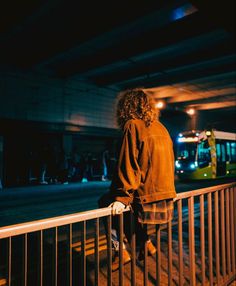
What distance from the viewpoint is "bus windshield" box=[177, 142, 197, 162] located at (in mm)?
18125

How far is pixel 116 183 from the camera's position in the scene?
2525 mm

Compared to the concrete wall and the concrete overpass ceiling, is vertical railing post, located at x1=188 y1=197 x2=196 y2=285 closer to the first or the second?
the concrete overpass ceiling

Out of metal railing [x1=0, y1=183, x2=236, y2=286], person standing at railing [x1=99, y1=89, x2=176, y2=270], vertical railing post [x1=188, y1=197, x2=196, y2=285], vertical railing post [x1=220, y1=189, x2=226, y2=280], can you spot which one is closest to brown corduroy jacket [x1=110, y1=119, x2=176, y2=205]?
person standing at railing [x1=99, y1=89, x2=176, y2=270]

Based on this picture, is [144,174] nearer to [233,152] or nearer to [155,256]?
[155,256]

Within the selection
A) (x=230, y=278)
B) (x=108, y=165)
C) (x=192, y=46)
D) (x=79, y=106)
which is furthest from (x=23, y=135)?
(x=230, y=278)

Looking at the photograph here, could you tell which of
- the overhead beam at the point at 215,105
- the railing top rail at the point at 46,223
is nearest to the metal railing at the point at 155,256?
the railing top rail at the point at 46,223

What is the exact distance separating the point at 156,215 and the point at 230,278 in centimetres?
168

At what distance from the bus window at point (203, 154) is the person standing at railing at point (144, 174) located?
15695 millimetres

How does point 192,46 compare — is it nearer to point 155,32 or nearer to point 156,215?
point 155,32

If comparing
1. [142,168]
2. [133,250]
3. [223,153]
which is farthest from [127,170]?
[223,153]

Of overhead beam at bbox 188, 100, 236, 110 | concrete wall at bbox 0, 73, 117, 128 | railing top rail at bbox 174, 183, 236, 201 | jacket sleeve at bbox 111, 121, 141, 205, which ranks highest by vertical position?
overhead beam at bbox 188, 100, 236, 110

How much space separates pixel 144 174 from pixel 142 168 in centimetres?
6

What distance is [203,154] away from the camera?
58.9 ft

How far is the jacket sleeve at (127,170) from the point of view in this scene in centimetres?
244
